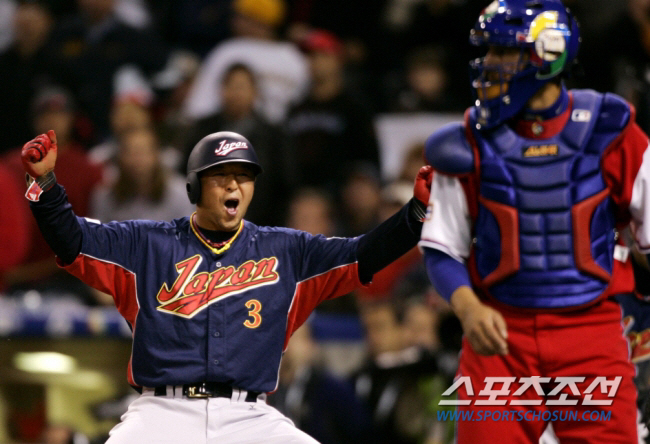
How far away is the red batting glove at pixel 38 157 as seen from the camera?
3.96 m

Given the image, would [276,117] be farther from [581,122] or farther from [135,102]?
[581,122]

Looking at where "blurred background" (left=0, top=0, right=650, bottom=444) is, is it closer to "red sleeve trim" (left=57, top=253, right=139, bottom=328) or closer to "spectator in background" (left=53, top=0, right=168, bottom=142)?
"spectator in background" (left=53, top=0, right=168, bottom=142)

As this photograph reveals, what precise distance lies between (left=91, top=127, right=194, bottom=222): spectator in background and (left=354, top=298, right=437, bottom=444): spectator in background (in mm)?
1643

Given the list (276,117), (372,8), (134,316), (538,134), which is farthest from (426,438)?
(372,8)

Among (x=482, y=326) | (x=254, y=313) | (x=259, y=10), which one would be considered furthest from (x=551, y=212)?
(x=259, y=10)

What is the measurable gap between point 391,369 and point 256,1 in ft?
12.2

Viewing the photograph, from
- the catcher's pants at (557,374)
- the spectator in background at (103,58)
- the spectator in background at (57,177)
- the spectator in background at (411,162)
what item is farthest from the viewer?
the spectator in background at (103,58)

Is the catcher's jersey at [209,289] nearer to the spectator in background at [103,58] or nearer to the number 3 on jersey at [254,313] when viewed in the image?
the number 3 on jersey at [254,313]

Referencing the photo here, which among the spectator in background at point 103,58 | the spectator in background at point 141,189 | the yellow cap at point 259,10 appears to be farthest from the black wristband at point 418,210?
the spectator in background at point 103,58

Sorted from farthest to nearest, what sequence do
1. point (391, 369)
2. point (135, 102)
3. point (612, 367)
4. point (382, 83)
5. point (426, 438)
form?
point (382, 83) < point (135, 102) < point (391, 369) < point (426, 438) < point (612, 367)

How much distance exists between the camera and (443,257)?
3764 mm

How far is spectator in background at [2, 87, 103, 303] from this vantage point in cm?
764

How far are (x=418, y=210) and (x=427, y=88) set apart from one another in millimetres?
5046

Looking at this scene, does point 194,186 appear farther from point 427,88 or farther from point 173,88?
point 173,88
